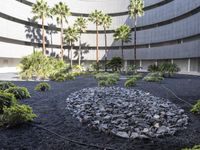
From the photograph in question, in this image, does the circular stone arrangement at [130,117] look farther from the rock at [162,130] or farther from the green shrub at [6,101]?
the green shrub at [6,101]

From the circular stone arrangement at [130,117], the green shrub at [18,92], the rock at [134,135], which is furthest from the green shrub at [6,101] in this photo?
the rock at [134,135]

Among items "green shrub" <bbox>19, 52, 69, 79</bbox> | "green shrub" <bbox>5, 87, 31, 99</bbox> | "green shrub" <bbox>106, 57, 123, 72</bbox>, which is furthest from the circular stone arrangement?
"green shrub" <bbox>106, 57, 123, 72</bbox>

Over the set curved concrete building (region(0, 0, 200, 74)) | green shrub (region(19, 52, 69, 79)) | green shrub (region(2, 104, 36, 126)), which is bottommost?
green shrub (region(2, 104, 36, 126))

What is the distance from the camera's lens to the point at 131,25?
6688 cm

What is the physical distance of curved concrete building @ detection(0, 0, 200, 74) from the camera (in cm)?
4862

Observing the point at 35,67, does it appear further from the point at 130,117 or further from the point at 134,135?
the point at 134,135

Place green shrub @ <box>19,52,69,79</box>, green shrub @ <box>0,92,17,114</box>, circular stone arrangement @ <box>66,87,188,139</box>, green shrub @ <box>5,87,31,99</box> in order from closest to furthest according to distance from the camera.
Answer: circular stone arrangement @ <box>66,87,188,139</box> → green shrub @ <box>0,92,17,114</box> → green shrub @ <box>5,87,31,99</box> → green shrub @ <box>19,52,69,79</box>

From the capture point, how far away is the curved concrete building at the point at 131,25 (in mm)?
48625

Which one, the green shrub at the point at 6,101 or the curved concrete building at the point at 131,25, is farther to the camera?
the curved concrete building at the point at 131,25

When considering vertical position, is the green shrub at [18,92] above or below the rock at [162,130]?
above

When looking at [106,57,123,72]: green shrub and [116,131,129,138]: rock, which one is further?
[106,57,123,72]: green shrub

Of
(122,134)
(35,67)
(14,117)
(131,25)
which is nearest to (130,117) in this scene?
(122,134)

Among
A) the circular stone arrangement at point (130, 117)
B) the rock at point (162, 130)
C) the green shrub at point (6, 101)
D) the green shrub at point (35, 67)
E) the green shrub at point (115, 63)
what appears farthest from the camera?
the green shrub at point (115, 63)

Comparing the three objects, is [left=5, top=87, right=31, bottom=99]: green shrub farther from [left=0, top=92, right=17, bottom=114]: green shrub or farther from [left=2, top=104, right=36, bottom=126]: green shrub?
[left=2, top=104, right=36, bottom=126]: green shrub
